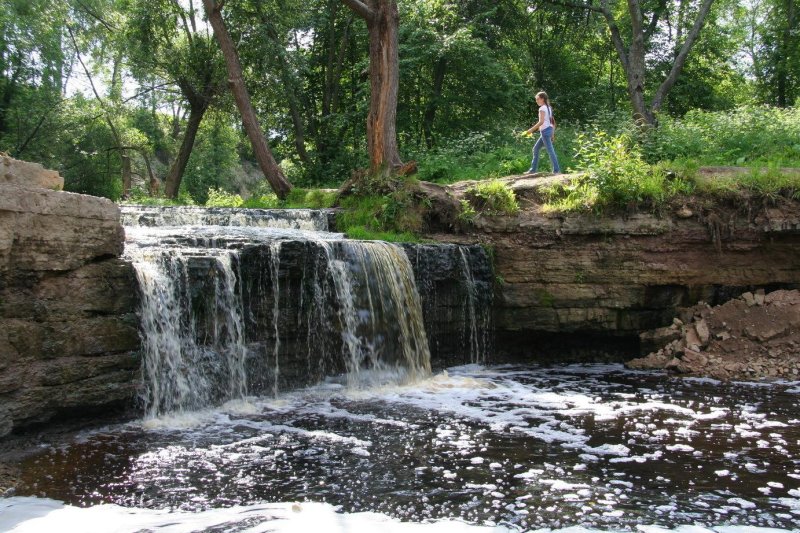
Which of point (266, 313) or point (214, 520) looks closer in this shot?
point (214, 520)

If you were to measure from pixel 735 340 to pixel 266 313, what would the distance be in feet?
22.4

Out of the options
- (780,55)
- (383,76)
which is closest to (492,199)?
(383,76)

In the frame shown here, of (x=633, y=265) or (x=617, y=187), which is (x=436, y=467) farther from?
(x=617, y=187)

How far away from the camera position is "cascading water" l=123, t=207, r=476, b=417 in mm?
6977

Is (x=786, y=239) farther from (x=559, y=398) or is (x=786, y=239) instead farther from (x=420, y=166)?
(x=420, y=166)

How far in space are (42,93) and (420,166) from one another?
16.7 metres

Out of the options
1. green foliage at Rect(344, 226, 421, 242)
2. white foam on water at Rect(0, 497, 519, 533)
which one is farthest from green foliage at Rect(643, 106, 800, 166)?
white foam on water at Rect(0, 497, 519, 533)

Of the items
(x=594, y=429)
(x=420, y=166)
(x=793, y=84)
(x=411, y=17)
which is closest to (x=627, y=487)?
(x=594, y=429)

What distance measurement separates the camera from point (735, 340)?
952 centimetres

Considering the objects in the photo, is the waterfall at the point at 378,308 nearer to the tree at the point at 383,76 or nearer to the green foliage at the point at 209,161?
the tree at the point at 383,76

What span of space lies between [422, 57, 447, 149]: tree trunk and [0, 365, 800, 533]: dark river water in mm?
13567

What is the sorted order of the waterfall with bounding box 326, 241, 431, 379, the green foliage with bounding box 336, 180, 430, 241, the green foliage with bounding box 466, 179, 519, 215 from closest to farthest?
1. the waterfall with bounding box 326, 241, 431, 379
2. the green foliage with bounding box 466, 179, 519, 215
3. the green foliage with bounding box 336, 180, 430, 241

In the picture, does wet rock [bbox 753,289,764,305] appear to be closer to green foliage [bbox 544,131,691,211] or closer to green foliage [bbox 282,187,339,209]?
green foliage [bbox 544,131,691,211]

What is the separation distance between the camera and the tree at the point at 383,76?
13.4 m
